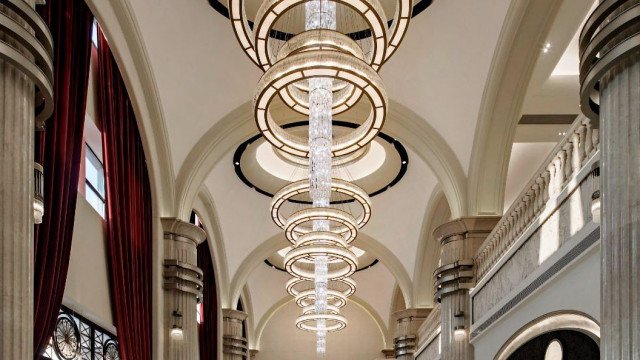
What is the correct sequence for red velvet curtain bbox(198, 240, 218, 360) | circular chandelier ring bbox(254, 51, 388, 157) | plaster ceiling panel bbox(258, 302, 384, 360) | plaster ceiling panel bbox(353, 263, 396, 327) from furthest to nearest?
A: plaster ceiling panel bbox(258, 302, 384, 360), plaster ceiling panel bbox(353, 263, 396, 327), red velvet curtain bbox(198, 240, 218, 360), circular chandelier ring bbox(254, 51, 388, 157)

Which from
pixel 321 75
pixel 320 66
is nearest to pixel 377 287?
pixel 321 75

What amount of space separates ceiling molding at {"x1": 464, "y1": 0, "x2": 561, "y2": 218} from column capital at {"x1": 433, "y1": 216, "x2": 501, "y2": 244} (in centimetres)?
17

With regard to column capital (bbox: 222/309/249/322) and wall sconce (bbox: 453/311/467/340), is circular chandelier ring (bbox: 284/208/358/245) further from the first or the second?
column capital (bbox: 222/309/249/322)

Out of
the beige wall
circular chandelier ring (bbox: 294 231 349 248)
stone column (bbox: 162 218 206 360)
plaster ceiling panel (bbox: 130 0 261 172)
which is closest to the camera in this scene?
the beige wall

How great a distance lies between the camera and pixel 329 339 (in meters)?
26.7

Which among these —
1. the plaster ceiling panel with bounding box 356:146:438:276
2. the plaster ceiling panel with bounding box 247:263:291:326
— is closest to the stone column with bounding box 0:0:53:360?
the plaster ceiling panel with bounding box 356:146:438:276

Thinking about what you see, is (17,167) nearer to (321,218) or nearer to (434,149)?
(321,218)

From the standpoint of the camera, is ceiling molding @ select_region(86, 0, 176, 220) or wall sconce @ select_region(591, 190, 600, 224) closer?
wall sconce @ select_region(591, 190, 600, 224)

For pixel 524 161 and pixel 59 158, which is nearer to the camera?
pixel 59 158

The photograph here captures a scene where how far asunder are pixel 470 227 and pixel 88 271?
5.98 m

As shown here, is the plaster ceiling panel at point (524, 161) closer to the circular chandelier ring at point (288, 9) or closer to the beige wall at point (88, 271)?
the circular chandelier ring at point (288, 9)

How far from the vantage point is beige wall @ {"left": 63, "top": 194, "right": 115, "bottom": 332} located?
338 inches

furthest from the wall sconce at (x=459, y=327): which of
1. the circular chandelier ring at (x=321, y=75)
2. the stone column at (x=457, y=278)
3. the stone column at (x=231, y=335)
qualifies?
the stone column at (x=231, y=335)

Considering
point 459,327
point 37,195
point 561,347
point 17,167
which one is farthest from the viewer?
point 459,327
